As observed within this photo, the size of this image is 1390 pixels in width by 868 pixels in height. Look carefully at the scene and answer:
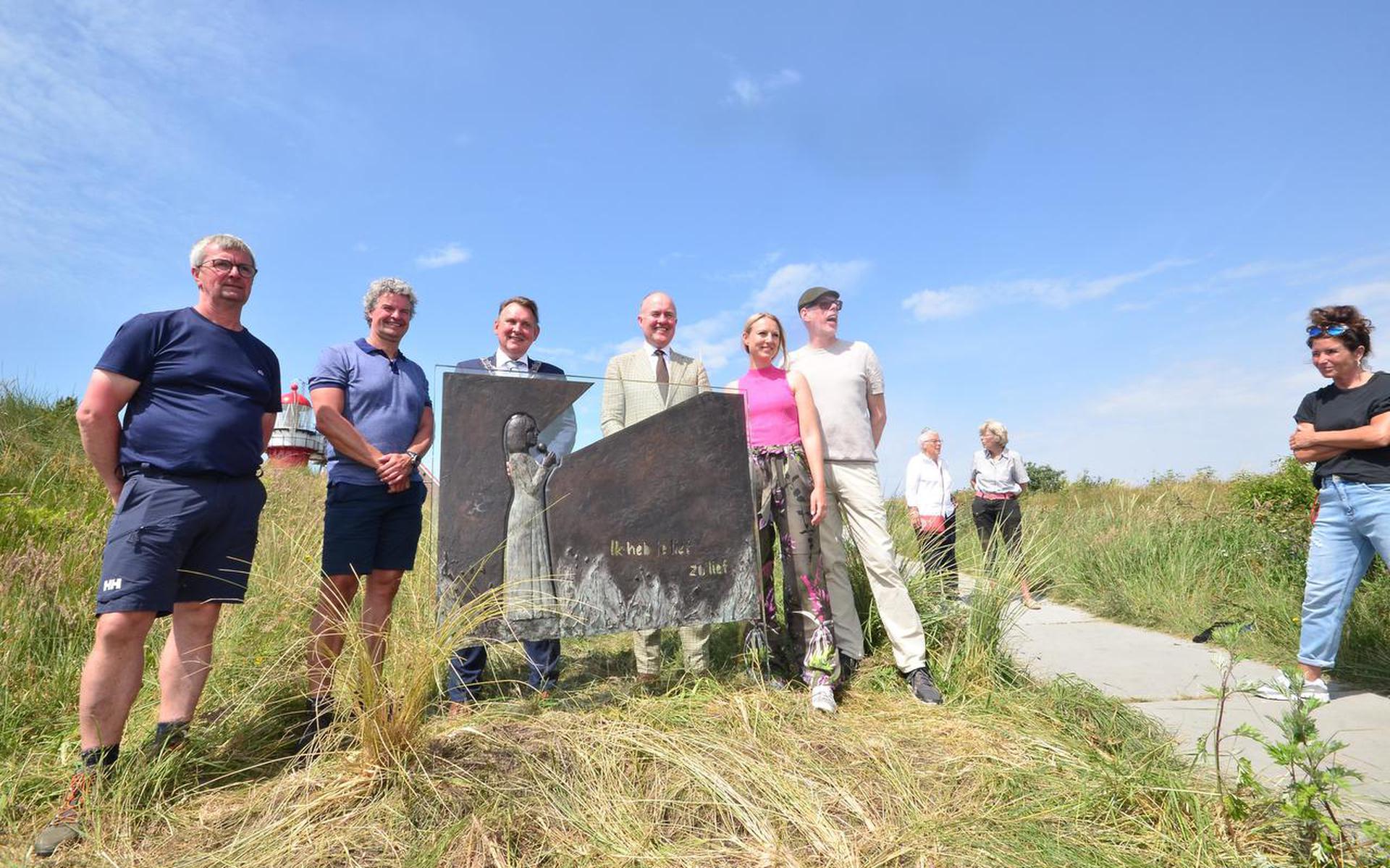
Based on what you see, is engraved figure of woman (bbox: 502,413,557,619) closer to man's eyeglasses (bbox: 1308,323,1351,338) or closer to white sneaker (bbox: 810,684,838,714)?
white sneaker (bbox: 810,684,838,714)

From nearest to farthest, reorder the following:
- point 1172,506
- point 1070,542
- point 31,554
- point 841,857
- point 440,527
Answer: point 841,857, point 440,527, point 31,554, point 1070,542, point 1172,506

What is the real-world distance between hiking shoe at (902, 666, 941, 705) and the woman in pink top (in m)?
0.41

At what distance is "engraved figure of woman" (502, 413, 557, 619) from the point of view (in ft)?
10.3

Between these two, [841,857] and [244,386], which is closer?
[841,857]

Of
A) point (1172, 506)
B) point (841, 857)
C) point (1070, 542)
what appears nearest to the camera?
point (841, 857)

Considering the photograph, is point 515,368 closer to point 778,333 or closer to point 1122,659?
point 778,333

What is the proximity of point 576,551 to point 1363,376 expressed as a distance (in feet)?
14.0

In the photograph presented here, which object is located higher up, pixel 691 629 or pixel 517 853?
pixel 691 629

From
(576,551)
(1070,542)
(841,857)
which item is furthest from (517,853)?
(1070,542)

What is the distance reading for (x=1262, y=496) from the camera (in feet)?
22.3

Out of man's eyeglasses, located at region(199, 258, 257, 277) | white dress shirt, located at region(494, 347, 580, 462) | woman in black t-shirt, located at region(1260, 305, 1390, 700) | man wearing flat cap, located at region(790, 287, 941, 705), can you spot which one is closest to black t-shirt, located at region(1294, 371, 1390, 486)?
woman in black t-shirt, located at region(1260, 305, 1390, 700)

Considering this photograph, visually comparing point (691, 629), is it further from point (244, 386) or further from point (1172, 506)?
point (1172, 506)

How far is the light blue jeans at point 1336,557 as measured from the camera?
12.3ft

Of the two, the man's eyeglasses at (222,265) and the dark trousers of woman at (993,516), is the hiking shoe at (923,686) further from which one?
the dark trousers of woman at (993,516)
